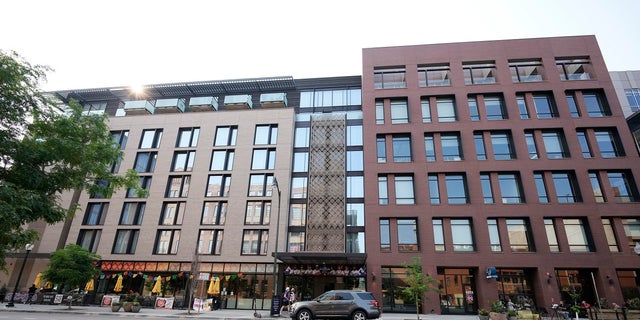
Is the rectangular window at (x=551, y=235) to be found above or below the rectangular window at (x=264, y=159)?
below

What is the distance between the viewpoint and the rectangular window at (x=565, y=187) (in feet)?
99.9

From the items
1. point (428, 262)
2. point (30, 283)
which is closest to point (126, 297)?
point (30, 283)

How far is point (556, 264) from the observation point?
2802 centimetres

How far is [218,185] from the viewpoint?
3669cm

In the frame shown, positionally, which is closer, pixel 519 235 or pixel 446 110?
pixel 519 235

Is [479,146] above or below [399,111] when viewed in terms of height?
below

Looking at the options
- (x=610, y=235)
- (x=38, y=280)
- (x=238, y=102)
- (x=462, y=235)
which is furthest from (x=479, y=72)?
(x=38, y=280)

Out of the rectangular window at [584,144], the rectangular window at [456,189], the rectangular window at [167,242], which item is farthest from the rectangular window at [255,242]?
the rectangular window at [584,144]

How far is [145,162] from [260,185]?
15.3m

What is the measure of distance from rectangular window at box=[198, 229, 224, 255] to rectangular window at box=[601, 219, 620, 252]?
3657cm

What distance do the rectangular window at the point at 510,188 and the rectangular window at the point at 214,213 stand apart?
28.6m

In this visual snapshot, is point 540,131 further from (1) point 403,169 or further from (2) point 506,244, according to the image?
(1) point 403,169

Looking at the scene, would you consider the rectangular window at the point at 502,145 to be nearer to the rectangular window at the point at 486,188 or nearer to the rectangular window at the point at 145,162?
the rectangular window at the point at 486,188

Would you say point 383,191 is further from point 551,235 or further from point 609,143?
point 609,143
